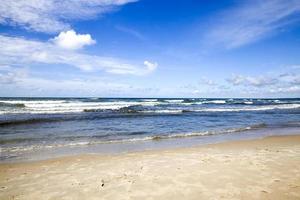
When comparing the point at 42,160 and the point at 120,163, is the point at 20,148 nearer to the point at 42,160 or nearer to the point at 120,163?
the point at 42,160

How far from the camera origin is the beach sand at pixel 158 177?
4805mm

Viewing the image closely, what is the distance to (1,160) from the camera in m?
8.22

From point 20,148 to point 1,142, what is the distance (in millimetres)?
1800

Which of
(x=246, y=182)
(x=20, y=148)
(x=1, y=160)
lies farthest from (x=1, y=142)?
(x=246, y=182)

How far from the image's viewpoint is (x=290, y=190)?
4.81 meters

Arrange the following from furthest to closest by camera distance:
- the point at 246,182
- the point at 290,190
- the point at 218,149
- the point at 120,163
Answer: the point at 218,149 < the point at 120,163 < the point at 246,182 < the point at 290,190

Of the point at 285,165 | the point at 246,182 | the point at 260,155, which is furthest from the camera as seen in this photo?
the point at 260,155

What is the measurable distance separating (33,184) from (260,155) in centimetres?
622

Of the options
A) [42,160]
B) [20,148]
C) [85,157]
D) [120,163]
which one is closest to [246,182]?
[120,163]

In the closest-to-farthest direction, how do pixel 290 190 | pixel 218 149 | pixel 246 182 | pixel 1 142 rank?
1. pixel 290 190
2. pixel 246 182
3. pixel 218 149
4. pixel 1 142

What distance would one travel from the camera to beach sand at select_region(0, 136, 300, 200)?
4805 millimetres

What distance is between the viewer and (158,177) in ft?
18.8

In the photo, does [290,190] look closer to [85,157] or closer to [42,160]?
[85,157]

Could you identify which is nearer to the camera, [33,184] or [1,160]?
[33,184]
